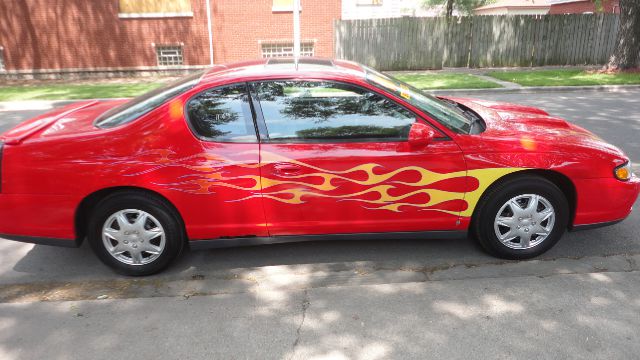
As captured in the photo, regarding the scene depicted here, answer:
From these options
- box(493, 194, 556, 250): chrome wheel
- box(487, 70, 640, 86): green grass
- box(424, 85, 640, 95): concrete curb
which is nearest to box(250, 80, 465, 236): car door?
box(493, 194, 556, 250): chrome wheel

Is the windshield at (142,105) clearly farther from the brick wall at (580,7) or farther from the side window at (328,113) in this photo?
the brick wall at (580,7)

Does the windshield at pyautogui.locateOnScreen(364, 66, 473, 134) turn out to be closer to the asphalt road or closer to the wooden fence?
the asphalt road

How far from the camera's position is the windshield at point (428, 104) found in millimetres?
3674

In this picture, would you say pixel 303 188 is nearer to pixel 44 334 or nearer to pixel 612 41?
pixel 44 334

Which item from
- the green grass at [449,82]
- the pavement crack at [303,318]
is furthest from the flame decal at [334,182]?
the green grass at [449,82]

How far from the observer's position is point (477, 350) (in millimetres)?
2818

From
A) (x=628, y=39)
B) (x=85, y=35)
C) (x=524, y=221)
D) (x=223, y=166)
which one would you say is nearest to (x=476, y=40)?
(x=628, y=39)

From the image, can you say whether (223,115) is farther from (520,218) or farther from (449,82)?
(449,82)

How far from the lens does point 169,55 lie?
18438 mm

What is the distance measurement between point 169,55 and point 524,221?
17.1m

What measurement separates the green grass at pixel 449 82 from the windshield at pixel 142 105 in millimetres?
9889

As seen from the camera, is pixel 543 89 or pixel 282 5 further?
pixel 282 5

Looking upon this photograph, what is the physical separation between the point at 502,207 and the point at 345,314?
1442mm

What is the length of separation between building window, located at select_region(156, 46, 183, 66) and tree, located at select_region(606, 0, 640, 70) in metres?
14.6
